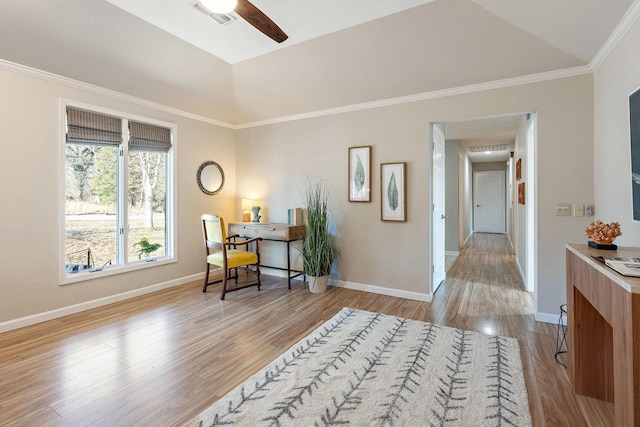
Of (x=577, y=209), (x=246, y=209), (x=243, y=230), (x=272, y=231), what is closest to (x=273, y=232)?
(x=272, y=231)

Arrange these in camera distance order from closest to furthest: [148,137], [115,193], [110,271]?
[110,271]
[115,193]
[148,137]

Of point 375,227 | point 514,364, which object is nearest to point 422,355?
point 514,364

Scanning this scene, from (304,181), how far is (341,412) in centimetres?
324

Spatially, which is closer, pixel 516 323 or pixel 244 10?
pixel 244 10

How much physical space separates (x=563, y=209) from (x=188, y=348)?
3.67 meters

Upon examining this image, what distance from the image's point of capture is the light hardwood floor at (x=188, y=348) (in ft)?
5.66

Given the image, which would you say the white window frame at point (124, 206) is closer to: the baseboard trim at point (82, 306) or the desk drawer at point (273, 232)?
the baseboard trim at point (82, 306)

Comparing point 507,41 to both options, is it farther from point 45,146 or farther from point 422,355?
point 45,146

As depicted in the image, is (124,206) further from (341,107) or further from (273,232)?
(341,107)

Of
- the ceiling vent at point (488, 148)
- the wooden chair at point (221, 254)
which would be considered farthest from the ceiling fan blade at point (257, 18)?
the ceiling vent at point (488, 148)

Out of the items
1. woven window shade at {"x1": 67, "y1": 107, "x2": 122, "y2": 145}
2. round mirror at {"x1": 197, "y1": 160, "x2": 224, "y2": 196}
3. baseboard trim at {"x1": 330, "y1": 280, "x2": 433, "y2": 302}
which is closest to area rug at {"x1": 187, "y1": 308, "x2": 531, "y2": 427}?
baseboard trim at {"x1": 330, "y1": 280, "x2": 433, "y2": 302}

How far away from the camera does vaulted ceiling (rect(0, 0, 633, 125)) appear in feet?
8.00

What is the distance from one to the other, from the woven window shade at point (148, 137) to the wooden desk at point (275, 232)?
1474 millimetres

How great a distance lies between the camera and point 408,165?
3688mm
